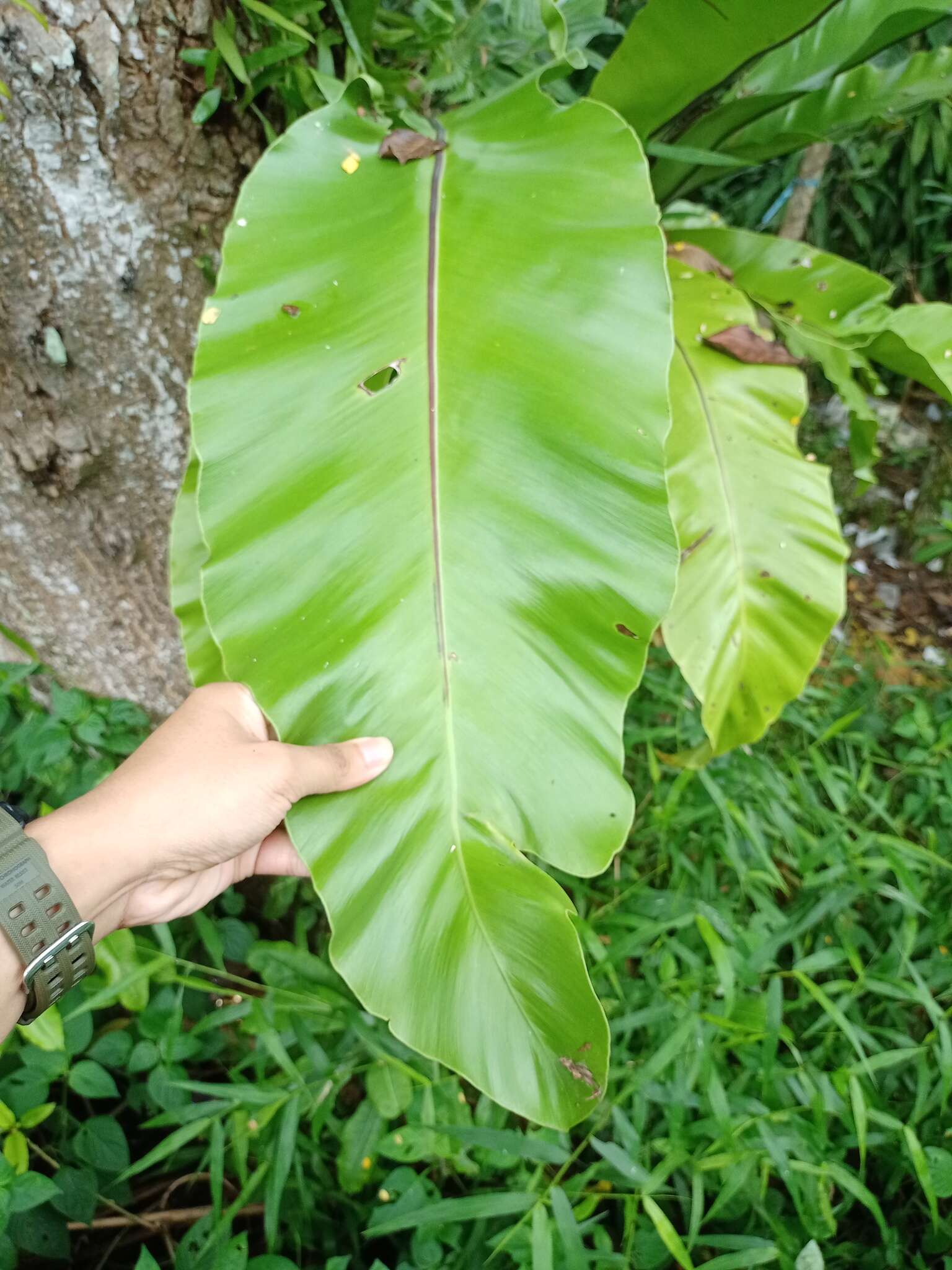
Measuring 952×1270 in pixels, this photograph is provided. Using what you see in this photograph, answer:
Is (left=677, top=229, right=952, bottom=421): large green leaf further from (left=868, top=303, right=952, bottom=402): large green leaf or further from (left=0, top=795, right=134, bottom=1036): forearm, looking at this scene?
(left=0, top=795, right=134, bottom=1036): forearm

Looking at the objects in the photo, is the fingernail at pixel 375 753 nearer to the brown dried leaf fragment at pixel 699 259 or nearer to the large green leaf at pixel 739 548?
the large green leaf at pixel 739 548

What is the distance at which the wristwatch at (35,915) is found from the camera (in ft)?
1.84

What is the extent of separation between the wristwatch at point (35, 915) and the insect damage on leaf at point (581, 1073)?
382mm

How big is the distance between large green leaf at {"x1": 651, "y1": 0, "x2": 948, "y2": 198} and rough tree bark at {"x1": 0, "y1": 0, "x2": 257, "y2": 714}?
59cm

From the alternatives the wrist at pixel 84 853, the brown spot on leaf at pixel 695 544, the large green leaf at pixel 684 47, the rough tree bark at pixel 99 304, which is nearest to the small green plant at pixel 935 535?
the brown spot on leaf at pixel 695 544

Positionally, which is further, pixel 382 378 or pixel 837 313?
pixel 837 313

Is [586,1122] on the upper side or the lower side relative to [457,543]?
lower

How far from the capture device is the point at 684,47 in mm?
812

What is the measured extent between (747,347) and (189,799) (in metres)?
0.84

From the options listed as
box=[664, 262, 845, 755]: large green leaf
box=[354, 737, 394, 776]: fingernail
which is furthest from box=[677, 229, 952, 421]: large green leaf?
box=[354, 737, 394, 776]: fingernail

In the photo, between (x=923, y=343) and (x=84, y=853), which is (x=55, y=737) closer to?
(x=84, y=853)

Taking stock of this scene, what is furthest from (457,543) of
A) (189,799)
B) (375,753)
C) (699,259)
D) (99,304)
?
(699,259)

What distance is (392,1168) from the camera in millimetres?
916

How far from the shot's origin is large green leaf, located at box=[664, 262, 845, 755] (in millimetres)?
897
